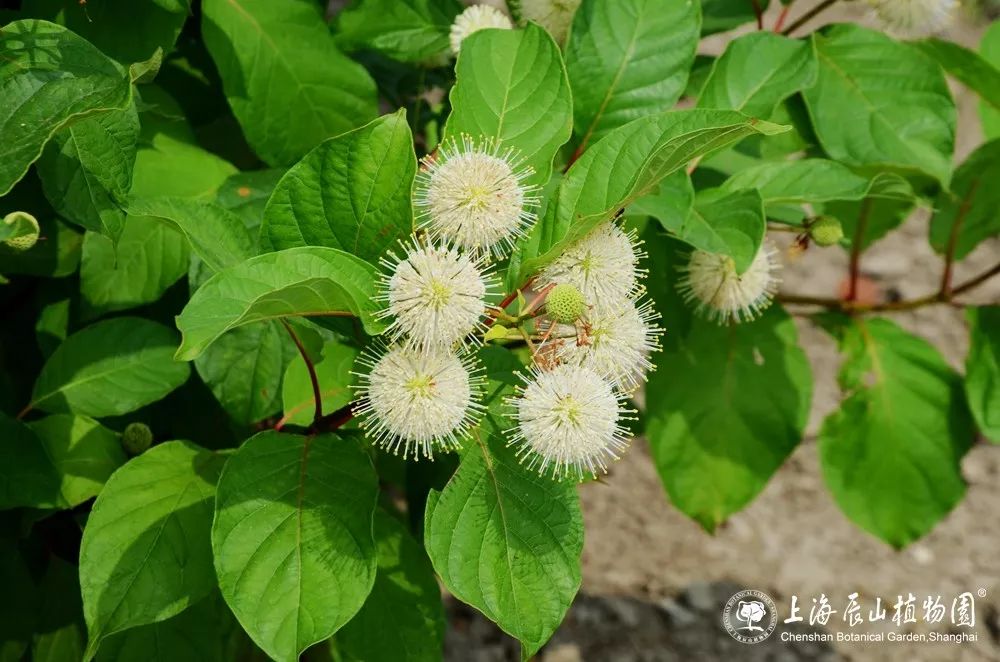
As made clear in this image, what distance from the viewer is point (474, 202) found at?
1.13m

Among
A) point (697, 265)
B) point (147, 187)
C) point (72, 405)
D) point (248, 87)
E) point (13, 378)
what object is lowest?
point (13, 378)

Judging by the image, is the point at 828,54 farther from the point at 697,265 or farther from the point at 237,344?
the point at 237,344

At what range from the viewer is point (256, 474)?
1.18 metres

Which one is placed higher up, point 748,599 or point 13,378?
point 13,378

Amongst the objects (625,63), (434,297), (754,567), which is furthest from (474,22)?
(754,567)

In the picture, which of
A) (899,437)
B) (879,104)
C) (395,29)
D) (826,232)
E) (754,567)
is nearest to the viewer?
(826,232)

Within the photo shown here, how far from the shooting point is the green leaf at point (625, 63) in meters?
1.49

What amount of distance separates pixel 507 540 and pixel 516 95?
583 millimetres

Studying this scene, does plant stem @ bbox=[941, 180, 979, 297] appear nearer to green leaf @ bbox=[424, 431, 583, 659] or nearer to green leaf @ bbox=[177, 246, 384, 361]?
green leaf @ bbox=[424, 431, 583, 659]

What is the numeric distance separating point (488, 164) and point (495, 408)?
32 cm

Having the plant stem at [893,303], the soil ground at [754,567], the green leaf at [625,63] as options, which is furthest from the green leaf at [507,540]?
the soil ground at [754,567]

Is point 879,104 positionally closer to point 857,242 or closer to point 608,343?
point 857,242

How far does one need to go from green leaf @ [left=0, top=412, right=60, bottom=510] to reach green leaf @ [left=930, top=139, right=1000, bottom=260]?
1650 mm

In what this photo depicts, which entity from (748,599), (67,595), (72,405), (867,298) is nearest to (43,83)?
(72,405)
